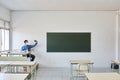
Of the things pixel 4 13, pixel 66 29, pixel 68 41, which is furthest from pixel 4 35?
pixel 68 41

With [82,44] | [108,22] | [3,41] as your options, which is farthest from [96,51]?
[3,41]

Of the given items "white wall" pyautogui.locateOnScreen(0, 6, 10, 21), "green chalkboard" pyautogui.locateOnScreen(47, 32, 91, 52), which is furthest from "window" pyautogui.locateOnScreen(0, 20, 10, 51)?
"green chalkboard" pyautogui.locateOnScreen(47, 32, 91, 52)

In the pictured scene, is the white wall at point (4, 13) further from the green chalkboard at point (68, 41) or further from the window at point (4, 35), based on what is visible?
the green chalkboard at point (68, 41)

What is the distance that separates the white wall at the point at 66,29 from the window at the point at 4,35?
1.19 ft

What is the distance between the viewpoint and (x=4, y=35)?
9992mm

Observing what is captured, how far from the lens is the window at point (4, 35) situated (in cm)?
945

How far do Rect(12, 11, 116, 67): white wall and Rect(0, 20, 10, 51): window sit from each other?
36 centimetres

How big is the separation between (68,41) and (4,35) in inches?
129

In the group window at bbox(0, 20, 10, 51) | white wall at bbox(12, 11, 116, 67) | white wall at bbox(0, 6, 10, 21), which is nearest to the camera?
white wall at bbox(0, 6, 10, 21)

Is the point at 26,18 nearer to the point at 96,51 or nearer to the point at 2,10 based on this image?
the point at 2,10

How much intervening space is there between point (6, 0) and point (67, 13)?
3.73 metres

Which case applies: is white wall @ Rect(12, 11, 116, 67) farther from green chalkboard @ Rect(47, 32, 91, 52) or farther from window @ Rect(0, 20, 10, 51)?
window @ Rect(0, 20, 10, 51)

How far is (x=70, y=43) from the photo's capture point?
1051cm

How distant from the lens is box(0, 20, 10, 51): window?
945 centimetres
